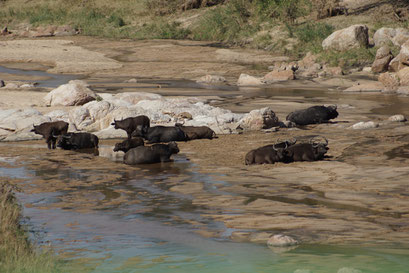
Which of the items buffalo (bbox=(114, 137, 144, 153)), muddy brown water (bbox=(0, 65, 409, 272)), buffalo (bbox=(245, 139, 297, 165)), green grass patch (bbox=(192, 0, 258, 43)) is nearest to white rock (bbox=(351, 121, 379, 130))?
muddy brown water (bbox=(0, 65, 409, 272))

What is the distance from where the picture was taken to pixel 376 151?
13750 millimetres

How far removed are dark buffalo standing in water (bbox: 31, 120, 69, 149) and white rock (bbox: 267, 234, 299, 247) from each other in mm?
9137

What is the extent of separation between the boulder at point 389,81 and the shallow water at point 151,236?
53.3ft

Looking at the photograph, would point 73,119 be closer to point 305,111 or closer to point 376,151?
Result: point 305,111

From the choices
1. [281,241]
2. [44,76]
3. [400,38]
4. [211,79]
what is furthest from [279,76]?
[281,241]

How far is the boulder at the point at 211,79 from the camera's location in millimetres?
31219

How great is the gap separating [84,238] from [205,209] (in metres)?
2.07

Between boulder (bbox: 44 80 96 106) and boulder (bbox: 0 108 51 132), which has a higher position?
boulder (bbox: 44 80 96 106)

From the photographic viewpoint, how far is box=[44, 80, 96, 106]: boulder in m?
21.6

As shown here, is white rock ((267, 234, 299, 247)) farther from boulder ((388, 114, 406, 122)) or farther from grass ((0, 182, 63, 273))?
boulder ((388, 114, 406, 122))

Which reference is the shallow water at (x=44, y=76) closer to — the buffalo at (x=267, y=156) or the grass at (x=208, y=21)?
the grass at (x=208, y=21)

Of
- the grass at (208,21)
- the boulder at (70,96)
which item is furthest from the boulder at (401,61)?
the boulder at (70,96)

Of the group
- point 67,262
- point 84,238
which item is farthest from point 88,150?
point 67,262

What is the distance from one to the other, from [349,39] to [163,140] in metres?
21.2
